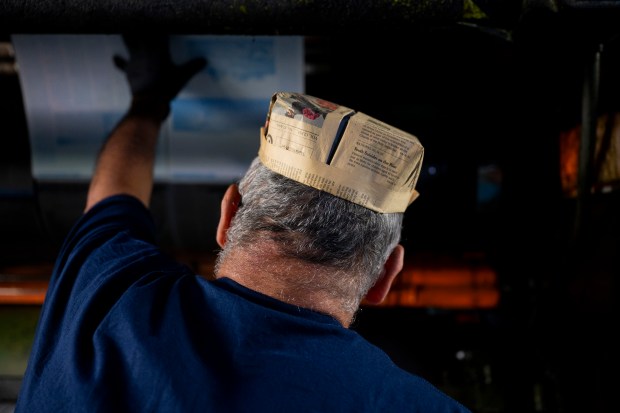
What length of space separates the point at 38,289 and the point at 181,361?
81cm

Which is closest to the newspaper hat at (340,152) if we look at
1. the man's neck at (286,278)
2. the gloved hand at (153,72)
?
the man's neck at (286,278)

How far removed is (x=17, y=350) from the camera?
3.83 feet

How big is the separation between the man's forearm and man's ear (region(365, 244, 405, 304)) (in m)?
0.50

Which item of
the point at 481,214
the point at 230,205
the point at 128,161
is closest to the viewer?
the point at 230,205

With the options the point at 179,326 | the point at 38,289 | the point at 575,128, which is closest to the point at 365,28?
the point at 179,326

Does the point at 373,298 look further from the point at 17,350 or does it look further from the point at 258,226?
the point at 17,350

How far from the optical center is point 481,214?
3.59 feet

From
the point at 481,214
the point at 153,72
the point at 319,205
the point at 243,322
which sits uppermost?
the point at 153,72

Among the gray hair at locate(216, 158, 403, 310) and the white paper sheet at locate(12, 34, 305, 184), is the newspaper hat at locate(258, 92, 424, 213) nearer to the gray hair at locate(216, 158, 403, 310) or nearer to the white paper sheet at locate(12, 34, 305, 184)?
the gray hair at locate(216, 158, 403, 310)

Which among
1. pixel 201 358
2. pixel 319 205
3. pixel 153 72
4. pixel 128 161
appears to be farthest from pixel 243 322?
pixel 153 72

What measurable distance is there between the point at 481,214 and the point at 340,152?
0.61m

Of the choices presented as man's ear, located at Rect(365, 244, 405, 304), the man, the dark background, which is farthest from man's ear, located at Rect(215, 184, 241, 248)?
the dark background

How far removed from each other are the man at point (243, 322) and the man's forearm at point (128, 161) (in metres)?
0.18

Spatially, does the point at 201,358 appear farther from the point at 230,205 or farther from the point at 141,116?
the point at 141,116
